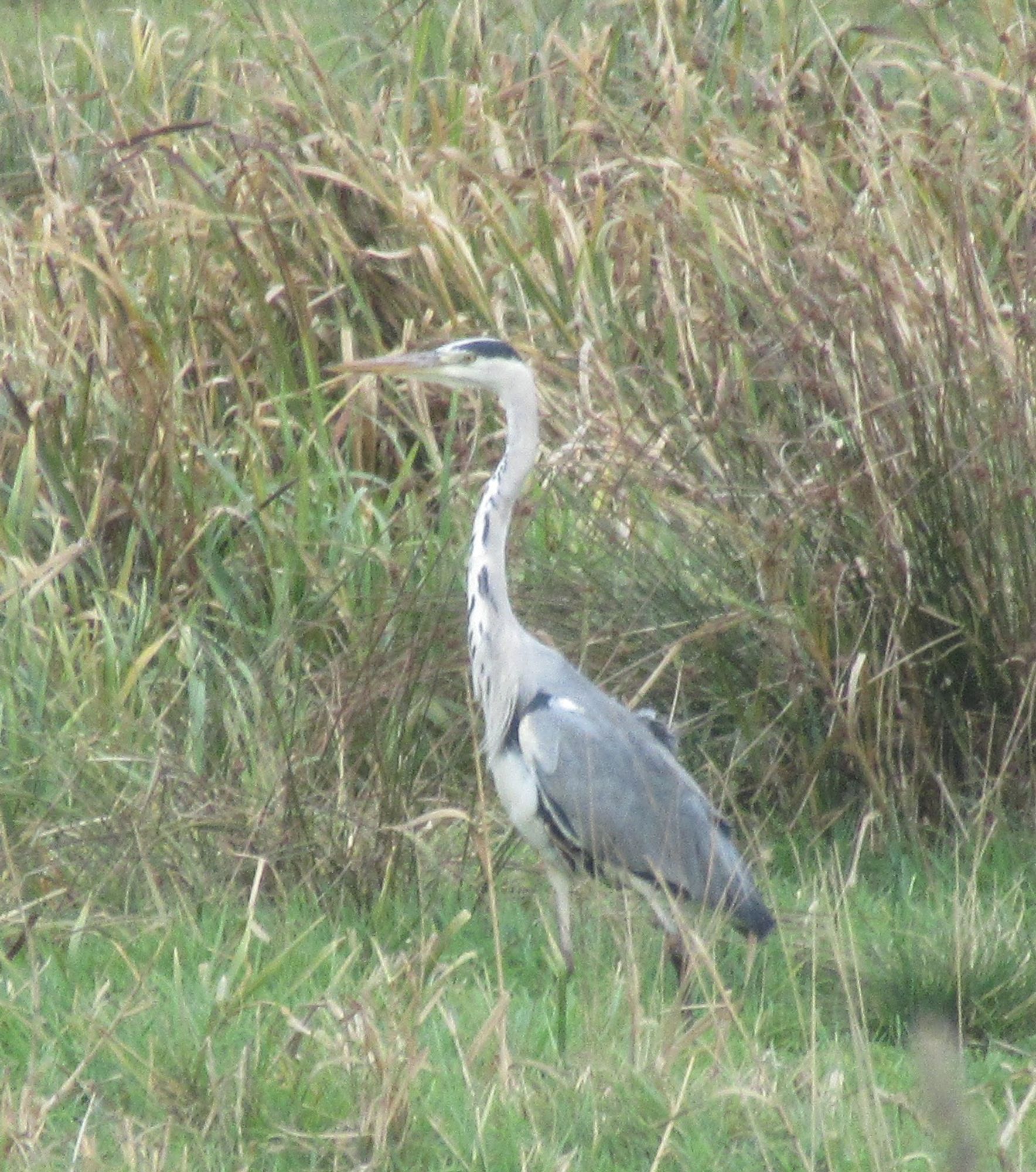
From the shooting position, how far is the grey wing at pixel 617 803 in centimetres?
374

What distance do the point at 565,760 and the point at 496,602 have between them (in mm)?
344

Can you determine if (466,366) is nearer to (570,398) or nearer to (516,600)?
(516,600)

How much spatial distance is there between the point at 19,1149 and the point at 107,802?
145 centimetres

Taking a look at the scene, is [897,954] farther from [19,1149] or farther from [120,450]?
[120,450]

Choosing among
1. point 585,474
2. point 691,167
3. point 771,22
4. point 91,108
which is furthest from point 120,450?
point 771,22

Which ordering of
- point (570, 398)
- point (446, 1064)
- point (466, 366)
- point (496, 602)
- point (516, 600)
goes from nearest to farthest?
point (446, 1064) → point (496, 602) → point (466, 366) → point (516, 600) → point (570, 398)

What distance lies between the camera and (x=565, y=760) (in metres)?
3.76

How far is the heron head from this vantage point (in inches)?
157

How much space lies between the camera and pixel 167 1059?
292 cm

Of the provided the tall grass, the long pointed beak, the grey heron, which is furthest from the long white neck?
the long pointed beak

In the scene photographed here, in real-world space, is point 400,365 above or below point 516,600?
above

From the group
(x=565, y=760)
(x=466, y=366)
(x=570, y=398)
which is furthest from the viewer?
(x=570, y=398)

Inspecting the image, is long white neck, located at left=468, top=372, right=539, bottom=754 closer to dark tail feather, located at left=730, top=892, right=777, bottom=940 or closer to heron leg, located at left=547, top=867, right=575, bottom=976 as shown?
heron leg, located at left=547, top=867, right=575, bottom=976

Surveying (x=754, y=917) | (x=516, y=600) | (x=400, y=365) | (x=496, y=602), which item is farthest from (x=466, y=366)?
(x=754, y=917)
